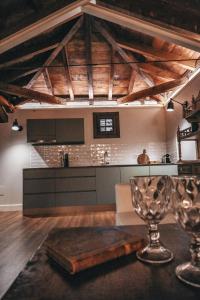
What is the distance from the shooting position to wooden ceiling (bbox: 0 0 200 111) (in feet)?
9.75

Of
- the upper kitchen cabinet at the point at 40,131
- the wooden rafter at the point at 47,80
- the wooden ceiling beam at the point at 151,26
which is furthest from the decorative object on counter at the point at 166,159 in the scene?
the wooden rafter at the point at 47,80

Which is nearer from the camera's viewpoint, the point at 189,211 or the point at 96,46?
the point at 189,211

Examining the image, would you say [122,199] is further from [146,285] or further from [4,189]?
[4,189]

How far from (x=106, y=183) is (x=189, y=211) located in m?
4.67

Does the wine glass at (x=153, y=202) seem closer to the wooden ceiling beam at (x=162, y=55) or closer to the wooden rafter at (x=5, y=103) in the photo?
the wooden ceiling beam at (x=162, y=55)

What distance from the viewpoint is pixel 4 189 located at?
5.91m

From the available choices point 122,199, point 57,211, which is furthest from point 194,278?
point 57,211

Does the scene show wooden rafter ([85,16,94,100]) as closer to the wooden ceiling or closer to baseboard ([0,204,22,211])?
the wooden ceiling

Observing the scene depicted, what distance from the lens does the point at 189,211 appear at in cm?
51

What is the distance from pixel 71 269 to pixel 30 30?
132 inches

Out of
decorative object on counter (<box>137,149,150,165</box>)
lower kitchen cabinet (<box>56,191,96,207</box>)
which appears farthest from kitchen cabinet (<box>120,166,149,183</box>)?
lower kitchen cabinet (<box>56,191,96,207</box>)

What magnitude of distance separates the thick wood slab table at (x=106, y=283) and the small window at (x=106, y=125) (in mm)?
5714

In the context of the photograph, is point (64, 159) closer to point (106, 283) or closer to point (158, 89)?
point (158, 89)

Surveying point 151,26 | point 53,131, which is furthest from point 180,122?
point 53,131
